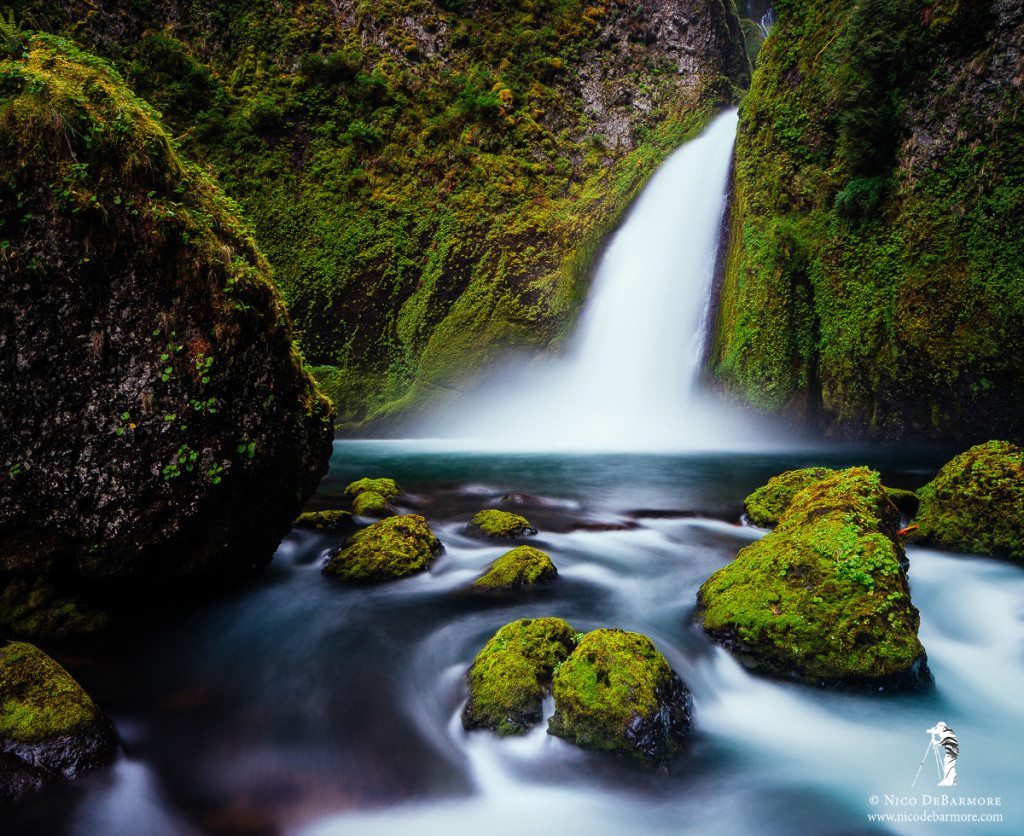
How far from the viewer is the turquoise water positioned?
103 inches

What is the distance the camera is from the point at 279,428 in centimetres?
404

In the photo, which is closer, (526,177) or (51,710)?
(51,710)

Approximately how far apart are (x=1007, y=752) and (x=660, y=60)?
2236 cm

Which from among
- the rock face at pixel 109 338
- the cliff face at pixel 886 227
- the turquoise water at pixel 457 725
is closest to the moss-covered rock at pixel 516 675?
the turquoise water at pixel 457 725

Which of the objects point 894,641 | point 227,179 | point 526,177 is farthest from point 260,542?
point 227,179

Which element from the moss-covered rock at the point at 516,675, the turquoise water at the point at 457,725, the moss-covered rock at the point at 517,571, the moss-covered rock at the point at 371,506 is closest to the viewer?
the turquoise water at the point at 457,725

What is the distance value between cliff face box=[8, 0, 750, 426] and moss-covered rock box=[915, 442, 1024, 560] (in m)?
10.8

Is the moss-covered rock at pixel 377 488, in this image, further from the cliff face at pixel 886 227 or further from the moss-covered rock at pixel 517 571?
the cliff face at pixel 886 227

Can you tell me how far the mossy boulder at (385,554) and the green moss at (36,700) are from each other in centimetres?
224

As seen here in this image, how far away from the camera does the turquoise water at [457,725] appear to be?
103 inches

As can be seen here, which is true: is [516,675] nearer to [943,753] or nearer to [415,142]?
[943,753]

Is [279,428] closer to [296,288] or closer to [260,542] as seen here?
[260,542]

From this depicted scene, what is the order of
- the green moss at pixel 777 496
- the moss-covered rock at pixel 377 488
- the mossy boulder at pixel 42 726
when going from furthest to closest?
1. the moss-covered rock at pixel 377 488
2. the green moss at pixel 777 496
3. the mossy boulder at pixel 42 726

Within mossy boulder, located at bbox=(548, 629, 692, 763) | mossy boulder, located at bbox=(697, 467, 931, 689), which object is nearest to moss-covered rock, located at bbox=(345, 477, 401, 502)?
mossy boulder, located at bbox=(697, 467, 931, 689)
